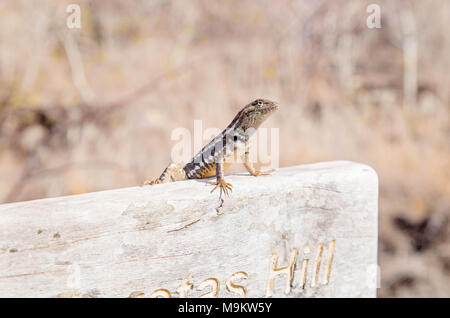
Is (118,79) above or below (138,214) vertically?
above

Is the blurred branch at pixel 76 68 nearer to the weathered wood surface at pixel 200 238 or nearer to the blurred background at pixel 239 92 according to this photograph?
the blurred background at pixel 239 92

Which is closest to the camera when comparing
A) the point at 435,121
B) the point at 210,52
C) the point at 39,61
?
the point at 39,61

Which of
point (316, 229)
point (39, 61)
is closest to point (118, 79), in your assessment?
point (39, 61)

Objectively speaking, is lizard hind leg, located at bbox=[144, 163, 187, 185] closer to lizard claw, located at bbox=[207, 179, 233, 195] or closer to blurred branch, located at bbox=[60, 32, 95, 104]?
lizard claw, located at bbox=[207, 179, 233, 195]

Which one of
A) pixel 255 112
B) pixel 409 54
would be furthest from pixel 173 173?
pixel 409 54

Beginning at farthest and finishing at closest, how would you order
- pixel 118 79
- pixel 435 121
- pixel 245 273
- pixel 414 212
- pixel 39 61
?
pixel 435 121, pixel 118 79, pixel 39 61, pixel 414 212, pixel 245 273

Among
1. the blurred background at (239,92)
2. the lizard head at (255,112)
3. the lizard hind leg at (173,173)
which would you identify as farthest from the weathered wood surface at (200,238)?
the blurred background at (239,92)

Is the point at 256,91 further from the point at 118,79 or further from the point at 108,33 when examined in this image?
the point at 108,33

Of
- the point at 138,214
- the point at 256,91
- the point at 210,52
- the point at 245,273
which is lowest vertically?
the point at 245,273
